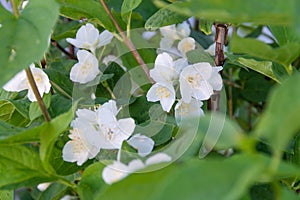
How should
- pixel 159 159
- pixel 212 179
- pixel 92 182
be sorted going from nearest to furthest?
pixel 212 179, pixel 159 159, pixel 92 182

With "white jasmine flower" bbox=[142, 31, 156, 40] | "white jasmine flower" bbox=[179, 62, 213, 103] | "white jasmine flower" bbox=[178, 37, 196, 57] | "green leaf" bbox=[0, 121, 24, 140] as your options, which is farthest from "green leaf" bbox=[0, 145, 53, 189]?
"white jasmine flower" bbox=[142, 31, 156, 40]

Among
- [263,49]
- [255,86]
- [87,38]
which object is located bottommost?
[255,86]

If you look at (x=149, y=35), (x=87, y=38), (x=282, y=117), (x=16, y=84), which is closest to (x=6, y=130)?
(x=16, y=84)

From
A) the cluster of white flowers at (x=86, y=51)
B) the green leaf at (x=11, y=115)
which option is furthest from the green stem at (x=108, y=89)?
the green leaf at (x=11, y=115)

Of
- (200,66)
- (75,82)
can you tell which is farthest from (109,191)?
(75,82)

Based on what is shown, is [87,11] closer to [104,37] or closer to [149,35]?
[104,37]

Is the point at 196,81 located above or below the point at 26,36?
below

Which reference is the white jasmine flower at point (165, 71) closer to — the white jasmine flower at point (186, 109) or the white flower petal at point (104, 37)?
the white jasmine flower at point (186, 109)
